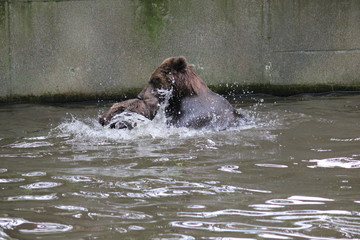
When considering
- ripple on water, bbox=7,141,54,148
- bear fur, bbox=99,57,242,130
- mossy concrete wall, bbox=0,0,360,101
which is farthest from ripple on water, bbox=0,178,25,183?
mossy concrete wall, bbox=0,0,360,101

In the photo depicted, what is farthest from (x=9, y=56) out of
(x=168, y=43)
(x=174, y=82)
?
(x=174, y=82)

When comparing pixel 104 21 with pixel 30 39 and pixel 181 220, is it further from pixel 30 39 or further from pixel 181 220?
pixel 181 220

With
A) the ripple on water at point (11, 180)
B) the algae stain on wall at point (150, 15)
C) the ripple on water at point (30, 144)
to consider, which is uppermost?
the algae stain on wall at point (150, 15)

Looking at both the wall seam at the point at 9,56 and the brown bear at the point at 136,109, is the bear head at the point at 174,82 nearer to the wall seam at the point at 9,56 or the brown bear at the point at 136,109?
the brown bear at the point at 136,109

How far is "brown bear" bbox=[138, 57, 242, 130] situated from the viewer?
26.2 feet

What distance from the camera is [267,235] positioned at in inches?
157

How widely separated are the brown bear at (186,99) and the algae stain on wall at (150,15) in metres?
2.97

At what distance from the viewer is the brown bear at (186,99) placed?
800 cm

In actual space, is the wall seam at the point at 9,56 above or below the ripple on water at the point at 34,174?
above

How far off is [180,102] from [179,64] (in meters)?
0.44

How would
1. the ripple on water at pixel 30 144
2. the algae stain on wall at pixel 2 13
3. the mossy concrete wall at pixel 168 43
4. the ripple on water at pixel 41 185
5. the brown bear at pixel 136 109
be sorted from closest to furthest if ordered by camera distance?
the ripple on water at pixel 41 185
the ripple on water at pixel 30 144
the brown bear at pixel 136 109
the algae stain on wall at pixel 2 13
the mossy concrete wall at pixel 168 43

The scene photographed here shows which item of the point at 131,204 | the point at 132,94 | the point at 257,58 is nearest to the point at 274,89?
the point at 257,58

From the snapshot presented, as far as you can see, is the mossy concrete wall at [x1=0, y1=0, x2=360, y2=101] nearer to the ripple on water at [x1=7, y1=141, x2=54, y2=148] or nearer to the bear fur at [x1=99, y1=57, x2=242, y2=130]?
the bear fur at [x1=99, y1=57, x2=242, y2=130]

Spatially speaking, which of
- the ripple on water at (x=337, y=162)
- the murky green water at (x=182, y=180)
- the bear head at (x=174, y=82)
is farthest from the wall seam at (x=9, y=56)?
the ripple on water at (x=337, y=162)
